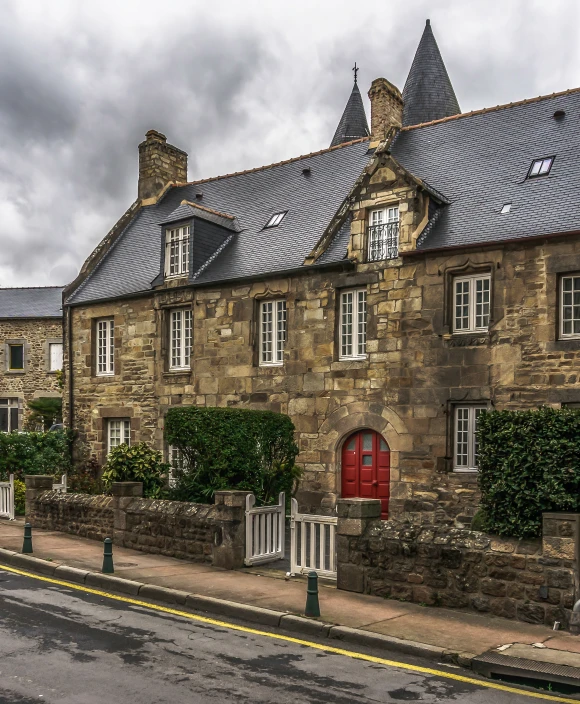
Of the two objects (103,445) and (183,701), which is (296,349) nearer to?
(103,445)

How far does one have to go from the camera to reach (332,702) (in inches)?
237

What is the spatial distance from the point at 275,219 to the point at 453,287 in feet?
20.7

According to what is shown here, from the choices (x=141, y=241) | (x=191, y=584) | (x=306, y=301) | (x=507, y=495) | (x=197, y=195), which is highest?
(x=197, y=195)

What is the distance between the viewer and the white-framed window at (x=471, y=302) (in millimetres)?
14891

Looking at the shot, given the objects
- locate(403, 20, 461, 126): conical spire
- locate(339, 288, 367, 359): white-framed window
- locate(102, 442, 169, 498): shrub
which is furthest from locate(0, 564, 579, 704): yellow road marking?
locate(403, 20, 461, 126): conical spire

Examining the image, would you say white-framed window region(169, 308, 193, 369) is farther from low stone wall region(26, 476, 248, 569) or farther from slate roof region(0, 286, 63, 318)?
slate roof region(0, 286, 63, 318)

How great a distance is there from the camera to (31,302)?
36.6 meters

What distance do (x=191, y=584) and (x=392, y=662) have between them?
147 inches

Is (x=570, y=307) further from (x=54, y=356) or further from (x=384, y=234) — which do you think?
(x=54, y=356)

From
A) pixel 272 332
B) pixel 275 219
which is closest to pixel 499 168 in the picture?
pixel 275 219

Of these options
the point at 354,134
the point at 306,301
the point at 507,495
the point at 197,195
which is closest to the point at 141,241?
the point at 197,195

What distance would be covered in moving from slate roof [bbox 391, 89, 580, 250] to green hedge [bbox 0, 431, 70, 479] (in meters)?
11.4

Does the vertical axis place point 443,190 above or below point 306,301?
above

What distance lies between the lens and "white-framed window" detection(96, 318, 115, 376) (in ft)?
70.8
